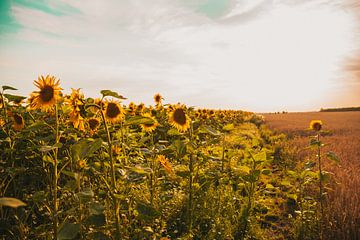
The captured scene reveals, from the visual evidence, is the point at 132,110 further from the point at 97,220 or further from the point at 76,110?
the point at 97,220

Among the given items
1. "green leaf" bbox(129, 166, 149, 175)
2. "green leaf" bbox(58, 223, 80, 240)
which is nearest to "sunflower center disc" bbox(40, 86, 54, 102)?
"green leaf" bbox(129, 166, 149, 175)

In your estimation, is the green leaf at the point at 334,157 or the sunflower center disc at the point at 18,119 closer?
the green leaf at the point at 334,157

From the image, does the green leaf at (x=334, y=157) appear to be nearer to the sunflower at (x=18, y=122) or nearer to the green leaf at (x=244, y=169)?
the green leaf at (x=244, y=169)

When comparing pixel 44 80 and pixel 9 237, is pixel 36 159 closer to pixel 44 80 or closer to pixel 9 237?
pixel 9 237

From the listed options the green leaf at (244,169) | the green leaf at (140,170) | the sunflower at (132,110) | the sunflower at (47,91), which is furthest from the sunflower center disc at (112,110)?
the sunflower at (132,110)

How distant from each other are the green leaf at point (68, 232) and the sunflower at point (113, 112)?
4.42 ft

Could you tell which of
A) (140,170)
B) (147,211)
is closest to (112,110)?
(140,170)

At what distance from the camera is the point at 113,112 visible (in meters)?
2.84

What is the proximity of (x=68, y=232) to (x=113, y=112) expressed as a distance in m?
1.42

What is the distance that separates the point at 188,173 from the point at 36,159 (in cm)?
224

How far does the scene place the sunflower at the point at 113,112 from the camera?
2842 millimetres

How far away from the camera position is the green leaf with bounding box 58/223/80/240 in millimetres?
1566

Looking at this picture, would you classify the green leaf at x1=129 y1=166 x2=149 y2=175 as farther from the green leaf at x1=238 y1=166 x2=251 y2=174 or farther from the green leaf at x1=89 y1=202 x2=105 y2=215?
the green leaf at x1=238 y1=166 x2=251 y2=174

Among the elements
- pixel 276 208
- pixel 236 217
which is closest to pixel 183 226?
pixel 236 217
